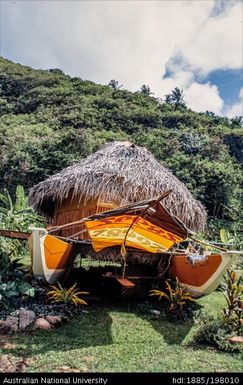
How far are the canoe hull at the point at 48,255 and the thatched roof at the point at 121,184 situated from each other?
1.10m

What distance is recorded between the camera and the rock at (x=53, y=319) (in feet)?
15.7

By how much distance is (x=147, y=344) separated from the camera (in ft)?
14.0

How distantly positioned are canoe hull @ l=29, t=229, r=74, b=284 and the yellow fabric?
27.3 inches

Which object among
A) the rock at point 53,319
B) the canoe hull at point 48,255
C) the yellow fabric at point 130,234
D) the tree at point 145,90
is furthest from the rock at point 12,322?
the tree at point 145,90

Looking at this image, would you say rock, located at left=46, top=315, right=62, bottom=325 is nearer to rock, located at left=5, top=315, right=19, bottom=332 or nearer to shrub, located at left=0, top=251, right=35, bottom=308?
rock, located at left=5, top=315, right=19, bottom=332

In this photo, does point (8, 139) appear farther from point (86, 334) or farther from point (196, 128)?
point (86, 334)

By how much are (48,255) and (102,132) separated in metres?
19.2

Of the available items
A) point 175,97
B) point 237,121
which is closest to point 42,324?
point 237,121

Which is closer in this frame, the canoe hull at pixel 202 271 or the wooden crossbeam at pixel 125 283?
the canoe hull at pixel 202 271

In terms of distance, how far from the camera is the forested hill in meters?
17.5

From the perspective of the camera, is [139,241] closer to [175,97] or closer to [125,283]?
[125,283]

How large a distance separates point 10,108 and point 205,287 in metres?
26.7

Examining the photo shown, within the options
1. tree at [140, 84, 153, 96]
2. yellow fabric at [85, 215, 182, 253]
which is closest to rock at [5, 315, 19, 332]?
yellow fabric at [85, 215, 182, 253]

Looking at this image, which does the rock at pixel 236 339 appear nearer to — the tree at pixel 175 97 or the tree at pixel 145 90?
the tree at pixel 175 97
